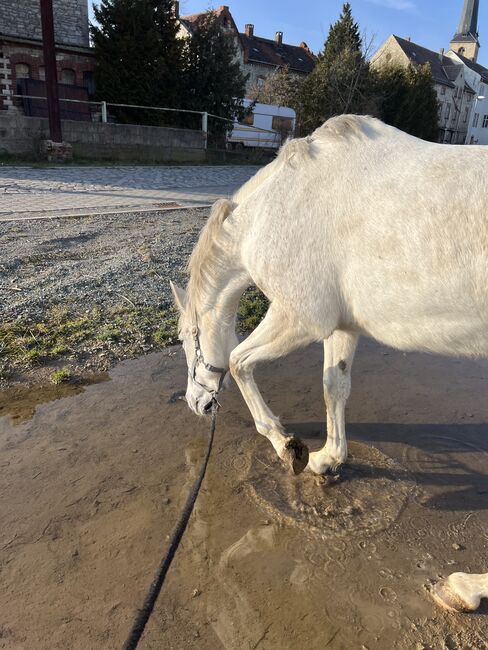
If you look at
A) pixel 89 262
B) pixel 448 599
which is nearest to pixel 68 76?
pixel 89 262

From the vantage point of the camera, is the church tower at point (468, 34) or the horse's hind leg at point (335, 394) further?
the church tower at point (468, 34)

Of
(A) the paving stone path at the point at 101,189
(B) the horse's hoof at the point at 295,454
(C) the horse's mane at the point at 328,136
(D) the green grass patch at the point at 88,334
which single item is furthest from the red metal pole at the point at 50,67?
(B) the horse's hoof at the point at 295,454

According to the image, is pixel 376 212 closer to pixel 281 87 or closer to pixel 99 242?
pixel 99 242

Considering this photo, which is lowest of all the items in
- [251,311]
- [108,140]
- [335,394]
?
[251,311]

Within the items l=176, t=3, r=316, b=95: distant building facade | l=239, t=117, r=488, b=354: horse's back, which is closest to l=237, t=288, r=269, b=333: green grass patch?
l=239, t=117, r=488, b=354: horse's back

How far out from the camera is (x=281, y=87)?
2936cm

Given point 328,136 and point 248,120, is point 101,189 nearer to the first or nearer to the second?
point 328,136

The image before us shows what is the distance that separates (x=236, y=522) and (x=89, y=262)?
15.8 feet

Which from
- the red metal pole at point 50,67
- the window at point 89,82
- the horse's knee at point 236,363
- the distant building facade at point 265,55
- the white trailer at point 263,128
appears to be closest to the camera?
the horse's knee at point 236,363

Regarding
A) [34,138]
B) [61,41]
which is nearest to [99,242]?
[34,138]

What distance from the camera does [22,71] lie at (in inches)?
845

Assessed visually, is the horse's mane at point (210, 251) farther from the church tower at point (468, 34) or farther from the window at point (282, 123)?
the church tower at point (468, 34)

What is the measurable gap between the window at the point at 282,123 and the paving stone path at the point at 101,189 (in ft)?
40.0

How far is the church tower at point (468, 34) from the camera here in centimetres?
6944
